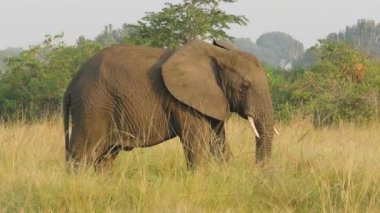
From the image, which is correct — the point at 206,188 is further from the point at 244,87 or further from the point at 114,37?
the point at 114,37

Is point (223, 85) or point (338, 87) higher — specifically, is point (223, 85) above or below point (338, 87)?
above

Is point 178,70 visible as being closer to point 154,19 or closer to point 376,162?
point 376,162

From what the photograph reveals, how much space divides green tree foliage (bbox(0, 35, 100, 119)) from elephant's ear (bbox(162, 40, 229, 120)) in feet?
19.7

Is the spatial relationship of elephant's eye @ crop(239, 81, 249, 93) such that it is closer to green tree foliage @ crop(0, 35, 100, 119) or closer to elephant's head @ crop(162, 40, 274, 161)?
elephant's head @ crop(162, 40, 274, 161)

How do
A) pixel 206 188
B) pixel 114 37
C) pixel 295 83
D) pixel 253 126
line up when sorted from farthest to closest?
1. pixel 114 37
2. pixel 295 83
3. pixel 253 126
4. pixel 206 188

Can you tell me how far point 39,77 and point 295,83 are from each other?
482 centimetres

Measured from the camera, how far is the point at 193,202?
14.6ft

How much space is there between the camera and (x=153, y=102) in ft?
20.3

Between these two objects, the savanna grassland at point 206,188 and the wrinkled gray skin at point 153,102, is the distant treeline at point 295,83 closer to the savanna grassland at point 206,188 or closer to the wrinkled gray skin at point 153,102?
the wrinkled gray skin at point 153,102

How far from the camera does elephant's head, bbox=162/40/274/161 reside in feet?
20.2

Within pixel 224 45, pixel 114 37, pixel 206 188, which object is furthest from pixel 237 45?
pixel 114 37

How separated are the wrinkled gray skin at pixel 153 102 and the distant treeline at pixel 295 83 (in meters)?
3.48

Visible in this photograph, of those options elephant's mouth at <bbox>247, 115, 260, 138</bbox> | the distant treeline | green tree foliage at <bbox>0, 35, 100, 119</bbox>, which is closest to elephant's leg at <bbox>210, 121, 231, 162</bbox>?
elephant's mouth at <bbox>247, 115, 260, 138</bbox>

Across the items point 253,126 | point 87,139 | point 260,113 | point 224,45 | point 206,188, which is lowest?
point 206,188
